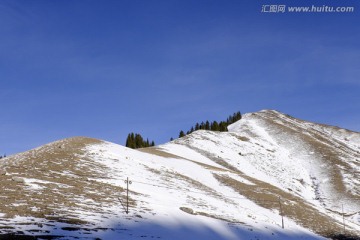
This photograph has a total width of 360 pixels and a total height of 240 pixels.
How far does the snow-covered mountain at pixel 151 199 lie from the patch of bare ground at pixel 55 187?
0.06 metres

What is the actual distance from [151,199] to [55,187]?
7397 millimetres

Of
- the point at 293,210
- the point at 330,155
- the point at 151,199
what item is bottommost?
the point at 293,210

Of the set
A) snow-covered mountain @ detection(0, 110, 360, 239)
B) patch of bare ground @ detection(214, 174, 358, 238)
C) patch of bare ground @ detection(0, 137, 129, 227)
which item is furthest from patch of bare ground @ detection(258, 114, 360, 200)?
patch of bare ground @ detection(0, 137, 129, 227)

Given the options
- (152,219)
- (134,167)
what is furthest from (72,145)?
(152,219)

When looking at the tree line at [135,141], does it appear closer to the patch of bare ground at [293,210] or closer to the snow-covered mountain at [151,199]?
the snow-covered mountain at [151,199]

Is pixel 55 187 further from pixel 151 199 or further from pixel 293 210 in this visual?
pixel 293 210

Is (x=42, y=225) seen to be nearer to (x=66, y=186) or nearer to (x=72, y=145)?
(x=66, y=186)

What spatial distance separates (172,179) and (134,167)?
4441 mm

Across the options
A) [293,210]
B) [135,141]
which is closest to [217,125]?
[135,141]

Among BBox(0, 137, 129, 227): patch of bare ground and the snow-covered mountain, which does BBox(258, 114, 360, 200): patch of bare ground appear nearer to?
the snow-covered mountain

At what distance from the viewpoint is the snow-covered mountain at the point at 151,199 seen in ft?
65.9

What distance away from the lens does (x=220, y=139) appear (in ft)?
319

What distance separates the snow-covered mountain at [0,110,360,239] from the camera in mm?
20094

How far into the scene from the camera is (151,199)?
30.6 metres
